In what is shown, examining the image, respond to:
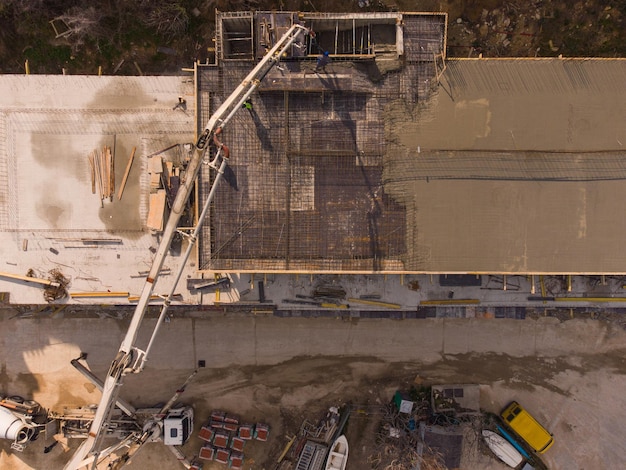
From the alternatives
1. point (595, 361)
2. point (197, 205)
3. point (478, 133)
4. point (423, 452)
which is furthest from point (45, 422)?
point (595, 361)

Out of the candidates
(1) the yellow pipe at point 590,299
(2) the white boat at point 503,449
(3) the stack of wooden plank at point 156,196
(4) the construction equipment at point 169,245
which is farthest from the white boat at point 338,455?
(3) the stack of wooden plank at point 156,196

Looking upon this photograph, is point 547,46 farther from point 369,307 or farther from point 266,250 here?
point 266,250

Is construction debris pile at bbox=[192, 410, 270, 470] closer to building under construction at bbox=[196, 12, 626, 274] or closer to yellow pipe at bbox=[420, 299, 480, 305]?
building under construction at bbox=[196, 12, 626, 274]

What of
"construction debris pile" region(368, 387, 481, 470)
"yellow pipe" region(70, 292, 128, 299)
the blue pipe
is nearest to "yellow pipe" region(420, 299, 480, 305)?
"construction debris pile" region(368, 387, 481, 470)

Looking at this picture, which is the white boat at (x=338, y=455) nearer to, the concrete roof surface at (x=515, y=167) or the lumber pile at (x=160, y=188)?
the concrete roof surface at (x=515, y=167)

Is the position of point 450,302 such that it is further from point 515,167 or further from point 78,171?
point 78,171

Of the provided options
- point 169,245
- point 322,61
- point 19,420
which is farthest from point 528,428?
point 19,420

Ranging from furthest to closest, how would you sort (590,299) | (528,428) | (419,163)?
(528,428) → (590,299) → (419,163)
